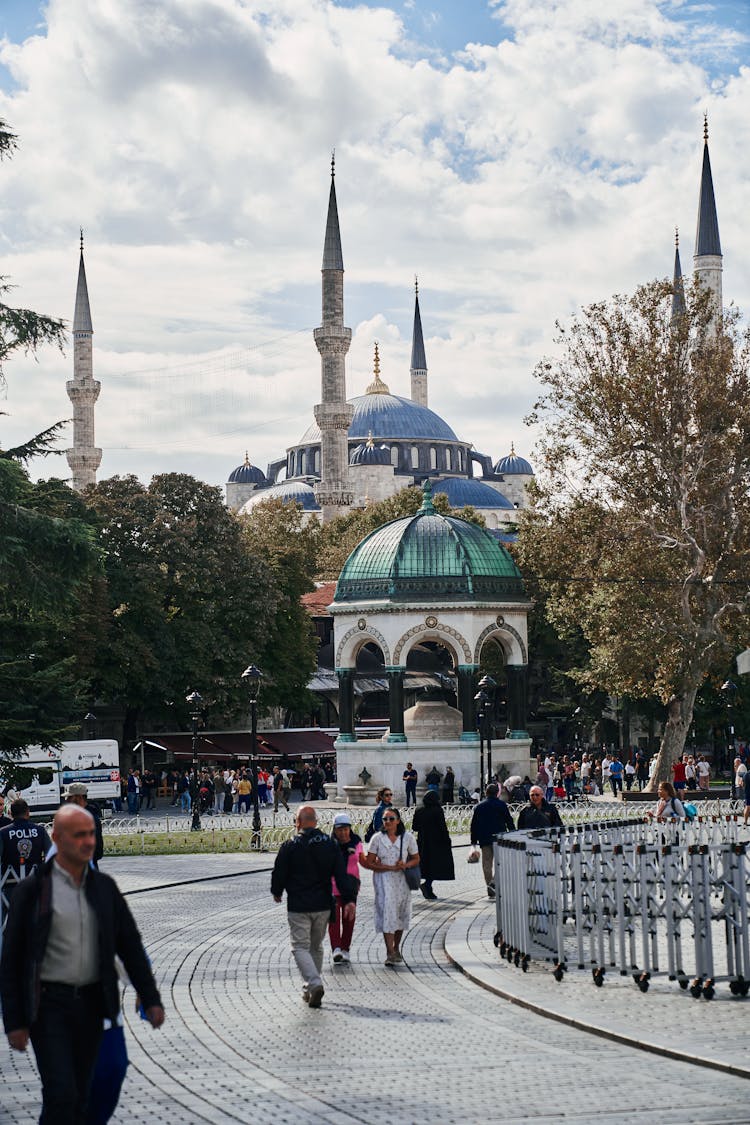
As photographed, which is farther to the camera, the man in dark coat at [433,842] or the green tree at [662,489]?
the green tree at [662,489]

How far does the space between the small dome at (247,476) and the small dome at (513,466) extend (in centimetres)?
2407

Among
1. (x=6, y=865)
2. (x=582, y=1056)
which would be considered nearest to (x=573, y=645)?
(x=6, y=865)

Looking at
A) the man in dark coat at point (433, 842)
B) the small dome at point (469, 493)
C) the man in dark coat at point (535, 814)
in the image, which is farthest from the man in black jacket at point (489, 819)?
the small dome at point (469, 493)

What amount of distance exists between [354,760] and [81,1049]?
36.2 m

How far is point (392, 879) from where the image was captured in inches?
609

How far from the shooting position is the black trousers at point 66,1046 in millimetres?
6703

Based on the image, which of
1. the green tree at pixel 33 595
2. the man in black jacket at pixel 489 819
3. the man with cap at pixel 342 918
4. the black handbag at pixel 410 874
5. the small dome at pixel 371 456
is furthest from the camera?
the small dome at pixel 371 456

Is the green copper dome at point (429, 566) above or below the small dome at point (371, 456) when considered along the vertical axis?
below

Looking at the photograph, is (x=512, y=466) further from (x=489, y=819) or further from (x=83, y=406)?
(x=489, y=819)

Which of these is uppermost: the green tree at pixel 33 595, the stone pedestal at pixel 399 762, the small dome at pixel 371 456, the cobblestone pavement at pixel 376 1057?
the small dome at pixel 371 456

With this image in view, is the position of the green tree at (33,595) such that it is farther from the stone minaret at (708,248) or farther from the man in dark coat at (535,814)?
the stone minaret at (708,248)

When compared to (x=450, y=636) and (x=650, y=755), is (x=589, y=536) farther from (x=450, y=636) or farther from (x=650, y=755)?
(x=650, y=755)

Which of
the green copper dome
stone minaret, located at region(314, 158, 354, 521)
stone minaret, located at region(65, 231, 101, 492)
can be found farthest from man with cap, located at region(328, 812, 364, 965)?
stone minaret, located at region(65, 231, 101, 492)

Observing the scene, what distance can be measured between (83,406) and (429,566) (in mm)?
53981
